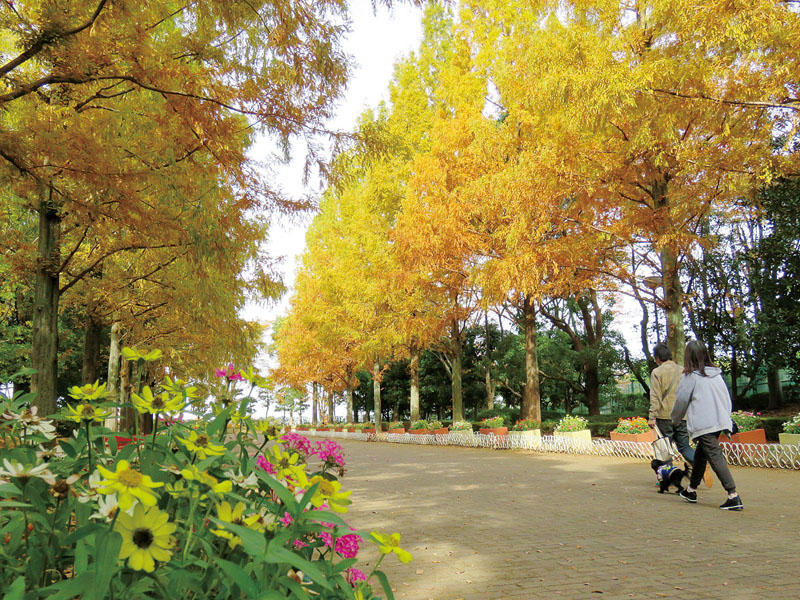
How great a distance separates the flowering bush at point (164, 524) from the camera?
0.98 meters

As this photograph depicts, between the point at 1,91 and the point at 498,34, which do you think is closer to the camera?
the point at 1,91

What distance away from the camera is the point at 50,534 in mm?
1274

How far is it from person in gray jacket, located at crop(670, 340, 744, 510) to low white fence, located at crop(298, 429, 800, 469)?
4.59m

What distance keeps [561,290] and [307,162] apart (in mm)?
9951

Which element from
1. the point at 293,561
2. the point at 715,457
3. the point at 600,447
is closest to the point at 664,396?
the point at 715,457

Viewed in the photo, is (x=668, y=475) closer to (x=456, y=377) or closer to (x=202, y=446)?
(x=202, y=446)

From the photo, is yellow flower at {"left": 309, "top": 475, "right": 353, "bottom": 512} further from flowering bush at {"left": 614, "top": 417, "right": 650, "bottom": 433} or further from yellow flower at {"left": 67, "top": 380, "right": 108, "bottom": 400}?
flowering bush at {"left": 614, "top": 417, "right": 650, "bottom": 433}

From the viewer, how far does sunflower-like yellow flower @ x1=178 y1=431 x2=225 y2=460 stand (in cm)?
131

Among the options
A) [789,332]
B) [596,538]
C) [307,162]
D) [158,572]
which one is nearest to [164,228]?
[307,162]

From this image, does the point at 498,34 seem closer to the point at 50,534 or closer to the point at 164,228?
the point at 164,228

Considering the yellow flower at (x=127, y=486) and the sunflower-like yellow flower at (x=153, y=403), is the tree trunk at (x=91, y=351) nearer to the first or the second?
the sunflower-like yellow flower at (x=153, y=403)

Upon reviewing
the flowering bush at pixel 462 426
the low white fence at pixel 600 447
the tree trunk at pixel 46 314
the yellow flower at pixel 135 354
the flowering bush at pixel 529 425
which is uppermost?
the tree trunk at pixel 46 314

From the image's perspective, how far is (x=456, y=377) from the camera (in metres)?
21.5

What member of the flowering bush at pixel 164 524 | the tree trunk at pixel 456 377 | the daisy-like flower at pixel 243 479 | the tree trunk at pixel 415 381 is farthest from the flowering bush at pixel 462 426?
the daisy-like flower at pixel 243 479
